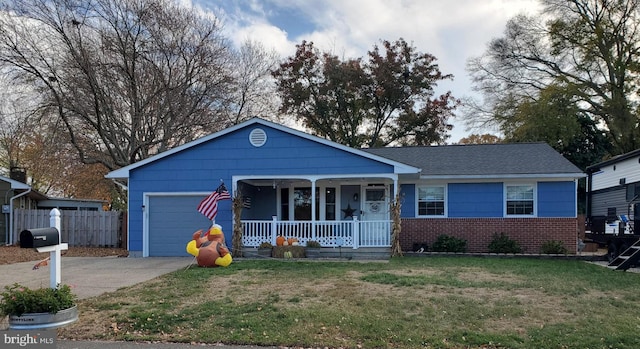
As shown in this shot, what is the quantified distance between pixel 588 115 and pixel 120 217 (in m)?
27.4

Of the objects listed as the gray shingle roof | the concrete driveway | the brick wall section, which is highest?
the gray shingle roof

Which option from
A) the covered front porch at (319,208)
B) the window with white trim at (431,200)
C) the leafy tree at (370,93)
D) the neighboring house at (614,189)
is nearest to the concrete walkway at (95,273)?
the covered front porch at (319,208)

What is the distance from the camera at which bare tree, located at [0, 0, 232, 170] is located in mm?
20125

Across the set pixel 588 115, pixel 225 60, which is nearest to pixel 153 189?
pixel 225 60

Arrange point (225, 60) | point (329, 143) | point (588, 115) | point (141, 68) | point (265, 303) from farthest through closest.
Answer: point (588, 115)
point (225, 60)
point (141, 68)
point (329, 143)
point (265, 303)

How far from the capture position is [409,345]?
579 centimetres

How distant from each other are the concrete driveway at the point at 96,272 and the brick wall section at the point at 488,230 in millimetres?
7733

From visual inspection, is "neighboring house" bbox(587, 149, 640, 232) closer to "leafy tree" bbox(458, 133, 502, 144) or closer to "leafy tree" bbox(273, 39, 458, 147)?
"leafy tree" bbox(273, 39, 458, 147)

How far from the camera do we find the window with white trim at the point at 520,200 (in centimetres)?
1688

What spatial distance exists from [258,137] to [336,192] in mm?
3632

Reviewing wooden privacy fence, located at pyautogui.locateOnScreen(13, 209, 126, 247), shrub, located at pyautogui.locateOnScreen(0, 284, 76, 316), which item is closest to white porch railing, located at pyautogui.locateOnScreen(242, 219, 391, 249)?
wooden privacy fence, located at pyautogui.locateOnScreen(13, 209, 126, 247)

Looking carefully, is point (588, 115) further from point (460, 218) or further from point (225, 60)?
point (225, 60)

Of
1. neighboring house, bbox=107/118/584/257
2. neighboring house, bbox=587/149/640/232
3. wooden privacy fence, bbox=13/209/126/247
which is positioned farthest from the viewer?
wooden privacy fence, bbox=13/209/126/247

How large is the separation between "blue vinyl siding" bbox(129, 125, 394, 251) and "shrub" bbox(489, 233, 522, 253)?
469 cm
